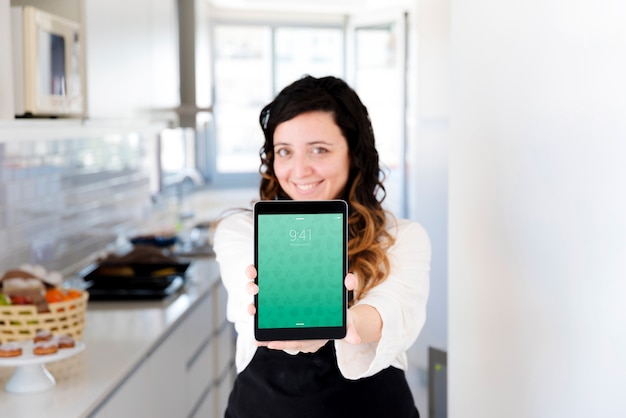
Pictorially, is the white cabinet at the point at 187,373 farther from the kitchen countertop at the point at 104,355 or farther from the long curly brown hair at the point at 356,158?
the long curly brown hair at the point at 356,158

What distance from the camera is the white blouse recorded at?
5.11 feet

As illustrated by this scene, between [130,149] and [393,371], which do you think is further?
[130,149]

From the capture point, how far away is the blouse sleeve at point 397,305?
1.55 m

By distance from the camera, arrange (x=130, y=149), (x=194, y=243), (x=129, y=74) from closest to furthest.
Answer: (x=129, y=74), (x=194, y=243), (x=130, y=149)

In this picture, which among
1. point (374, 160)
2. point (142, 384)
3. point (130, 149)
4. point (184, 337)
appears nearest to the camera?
point (374, 160)

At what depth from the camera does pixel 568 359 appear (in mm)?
1529

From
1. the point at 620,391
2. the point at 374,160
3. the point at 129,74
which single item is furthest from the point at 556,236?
the point at 129,74

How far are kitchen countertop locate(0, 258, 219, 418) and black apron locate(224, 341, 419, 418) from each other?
0.41 m

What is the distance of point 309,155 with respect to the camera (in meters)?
1.65

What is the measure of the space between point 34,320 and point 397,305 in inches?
40.4

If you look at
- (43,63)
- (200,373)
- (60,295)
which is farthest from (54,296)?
(200,373)

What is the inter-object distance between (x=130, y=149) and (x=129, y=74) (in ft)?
4.78

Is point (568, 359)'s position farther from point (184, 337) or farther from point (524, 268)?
point (184, 337)

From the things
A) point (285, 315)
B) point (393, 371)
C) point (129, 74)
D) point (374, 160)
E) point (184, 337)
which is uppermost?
point (129, 74)
